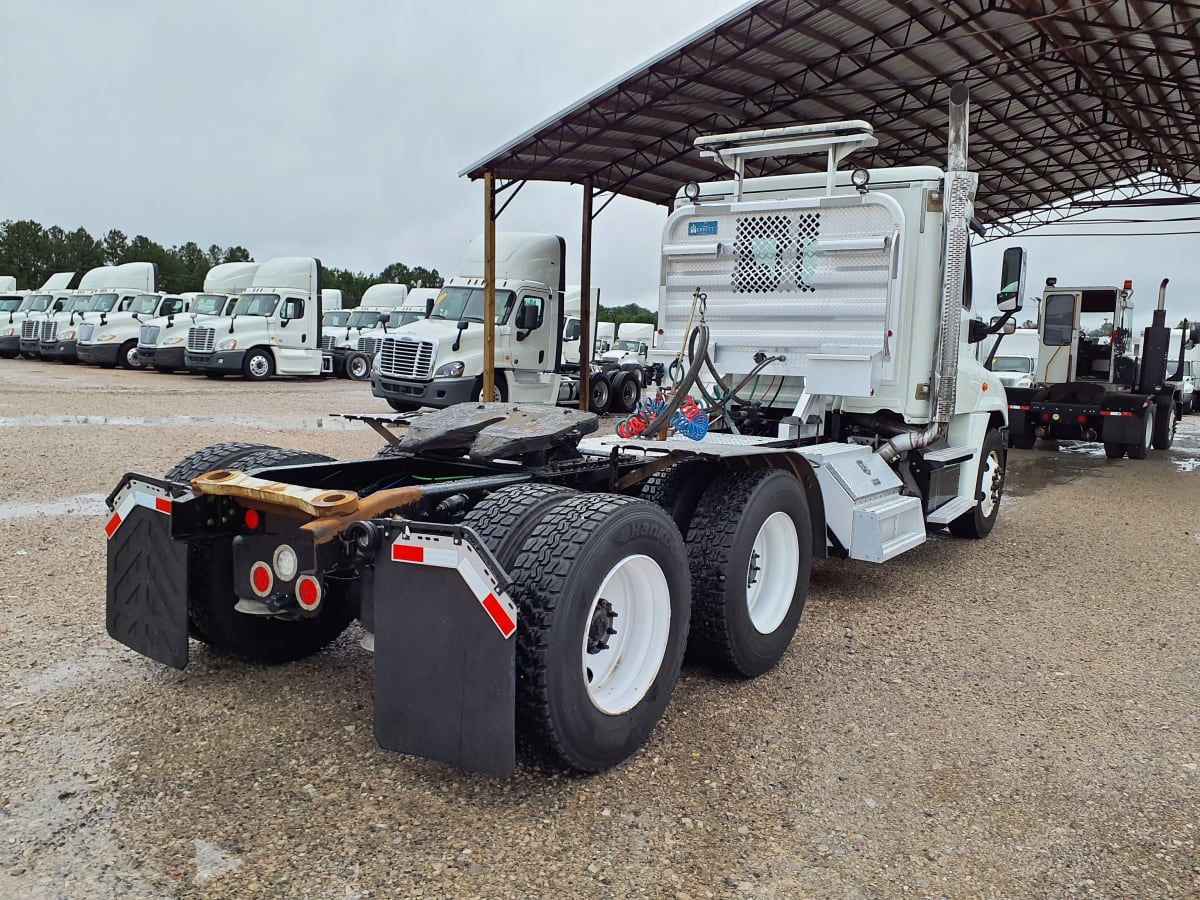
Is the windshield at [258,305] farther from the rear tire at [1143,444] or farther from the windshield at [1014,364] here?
the rear tire at [1143,444]

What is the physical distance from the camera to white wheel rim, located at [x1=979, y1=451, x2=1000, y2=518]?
25.3 ft

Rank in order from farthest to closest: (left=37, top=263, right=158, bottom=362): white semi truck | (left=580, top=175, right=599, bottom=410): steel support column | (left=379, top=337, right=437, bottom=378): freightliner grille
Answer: (left=37, top=263, right=158, bottom=362): white semi truck
(left=580, top=175, right=599, bottom=410): steel support column
(left=379, top=337, right=437, bottom=378): freightliner grille

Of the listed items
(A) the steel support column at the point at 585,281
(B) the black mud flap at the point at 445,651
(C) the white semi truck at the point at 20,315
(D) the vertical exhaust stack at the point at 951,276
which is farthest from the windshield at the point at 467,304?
(C) the white semi truck at the point at 20,315

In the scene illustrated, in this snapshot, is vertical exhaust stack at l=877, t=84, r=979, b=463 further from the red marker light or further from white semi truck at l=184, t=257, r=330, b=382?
white semi truck at l=184, t=257, r=330, b=382

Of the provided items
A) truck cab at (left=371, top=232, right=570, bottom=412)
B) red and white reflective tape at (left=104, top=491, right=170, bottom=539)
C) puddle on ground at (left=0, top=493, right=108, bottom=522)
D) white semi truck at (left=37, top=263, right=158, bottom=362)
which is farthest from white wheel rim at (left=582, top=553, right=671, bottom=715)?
white semi truck at (left=37, top=263, right=158, bottom=362)

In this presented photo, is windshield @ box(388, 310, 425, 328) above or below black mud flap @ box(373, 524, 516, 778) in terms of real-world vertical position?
above

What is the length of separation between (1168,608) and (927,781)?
3430 millimetres

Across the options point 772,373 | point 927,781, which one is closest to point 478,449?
point 927,781

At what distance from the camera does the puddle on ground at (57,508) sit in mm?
7143

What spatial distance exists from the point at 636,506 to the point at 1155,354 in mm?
14713

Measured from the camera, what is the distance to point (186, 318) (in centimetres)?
2472

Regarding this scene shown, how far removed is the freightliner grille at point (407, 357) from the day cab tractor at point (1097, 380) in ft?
30.8

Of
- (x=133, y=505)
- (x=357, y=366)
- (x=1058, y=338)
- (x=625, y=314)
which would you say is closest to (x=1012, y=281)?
(x=133, y=505)

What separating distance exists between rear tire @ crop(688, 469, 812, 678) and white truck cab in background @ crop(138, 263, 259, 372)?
22.7m
